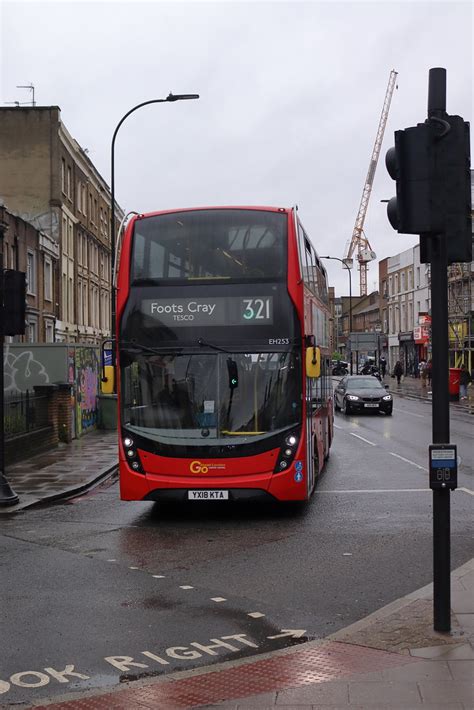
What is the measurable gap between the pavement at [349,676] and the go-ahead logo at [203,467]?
439 centimetres

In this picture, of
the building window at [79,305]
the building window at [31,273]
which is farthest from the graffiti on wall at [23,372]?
the building window at [79,305]

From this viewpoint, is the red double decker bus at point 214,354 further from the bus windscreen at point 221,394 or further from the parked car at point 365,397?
the parked car at point 365,397

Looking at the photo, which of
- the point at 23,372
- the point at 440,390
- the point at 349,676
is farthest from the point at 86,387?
the point at 349,676

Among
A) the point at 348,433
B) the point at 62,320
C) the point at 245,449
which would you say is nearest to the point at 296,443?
the point at 245,449

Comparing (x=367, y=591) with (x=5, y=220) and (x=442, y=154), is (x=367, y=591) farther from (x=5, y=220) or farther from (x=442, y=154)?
(x=5, y=220)

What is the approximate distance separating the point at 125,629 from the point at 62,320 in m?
37.8

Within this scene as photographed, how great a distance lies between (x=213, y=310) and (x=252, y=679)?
638cm

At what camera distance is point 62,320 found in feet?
141

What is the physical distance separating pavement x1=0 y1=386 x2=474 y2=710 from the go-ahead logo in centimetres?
439

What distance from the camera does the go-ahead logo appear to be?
35.6ft

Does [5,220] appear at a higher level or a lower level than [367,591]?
higher

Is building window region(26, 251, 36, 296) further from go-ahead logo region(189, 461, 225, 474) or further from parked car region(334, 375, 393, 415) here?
go-ahead logo region(189, 461, 225, 474)

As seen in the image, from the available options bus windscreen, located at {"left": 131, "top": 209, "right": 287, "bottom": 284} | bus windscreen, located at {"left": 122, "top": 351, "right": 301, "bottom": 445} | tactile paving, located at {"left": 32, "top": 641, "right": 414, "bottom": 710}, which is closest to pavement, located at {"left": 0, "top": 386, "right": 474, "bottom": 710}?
tactile paving, located at {"left": 32, "top": 641, "right": 414, "bottom": 710}

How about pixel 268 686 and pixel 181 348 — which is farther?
pixel 181 348
